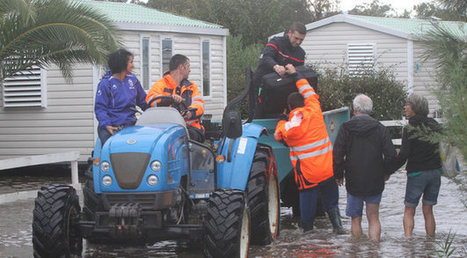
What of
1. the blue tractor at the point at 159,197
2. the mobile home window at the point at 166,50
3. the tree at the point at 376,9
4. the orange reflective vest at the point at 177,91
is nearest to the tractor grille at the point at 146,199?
the blue tractor at the point at 159,197

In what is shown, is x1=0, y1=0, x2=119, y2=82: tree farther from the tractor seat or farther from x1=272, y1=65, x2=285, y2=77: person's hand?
the tractor seat

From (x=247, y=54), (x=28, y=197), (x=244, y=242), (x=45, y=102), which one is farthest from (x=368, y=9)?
(x=244, y=242)

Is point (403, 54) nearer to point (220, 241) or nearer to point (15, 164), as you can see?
point (15, 164)

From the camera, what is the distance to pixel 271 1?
141 feet

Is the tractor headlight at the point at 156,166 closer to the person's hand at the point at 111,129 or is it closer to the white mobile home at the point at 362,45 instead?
the person's hand at the point at 111,129

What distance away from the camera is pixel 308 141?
364 inches

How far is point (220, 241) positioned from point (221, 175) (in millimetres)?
1358

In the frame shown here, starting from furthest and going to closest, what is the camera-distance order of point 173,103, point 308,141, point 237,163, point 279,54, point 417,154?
point 279,54 < point 308,141 < point 417,154 < point 173,103 < point 237,163

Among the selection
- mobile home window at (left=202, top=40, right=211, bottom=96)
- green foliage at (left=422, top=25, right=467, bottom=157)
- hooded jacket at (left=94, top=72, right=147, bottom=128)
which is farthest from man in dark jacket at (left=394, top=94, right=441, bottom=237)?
mobile home window at (left=202, top=40, right=211, bottom=96)

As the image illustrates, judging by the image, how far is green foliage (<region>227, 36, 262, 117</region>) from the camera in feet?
91.0

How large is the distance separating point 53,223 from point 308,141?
3311 mm

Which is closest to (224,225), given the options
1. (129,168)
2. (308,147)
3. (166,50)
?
(129,168)

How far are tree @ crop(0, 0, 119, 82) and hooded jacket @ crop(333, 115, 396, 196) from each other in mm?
5897

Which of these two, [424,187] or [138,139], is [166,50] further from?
[138,139]
